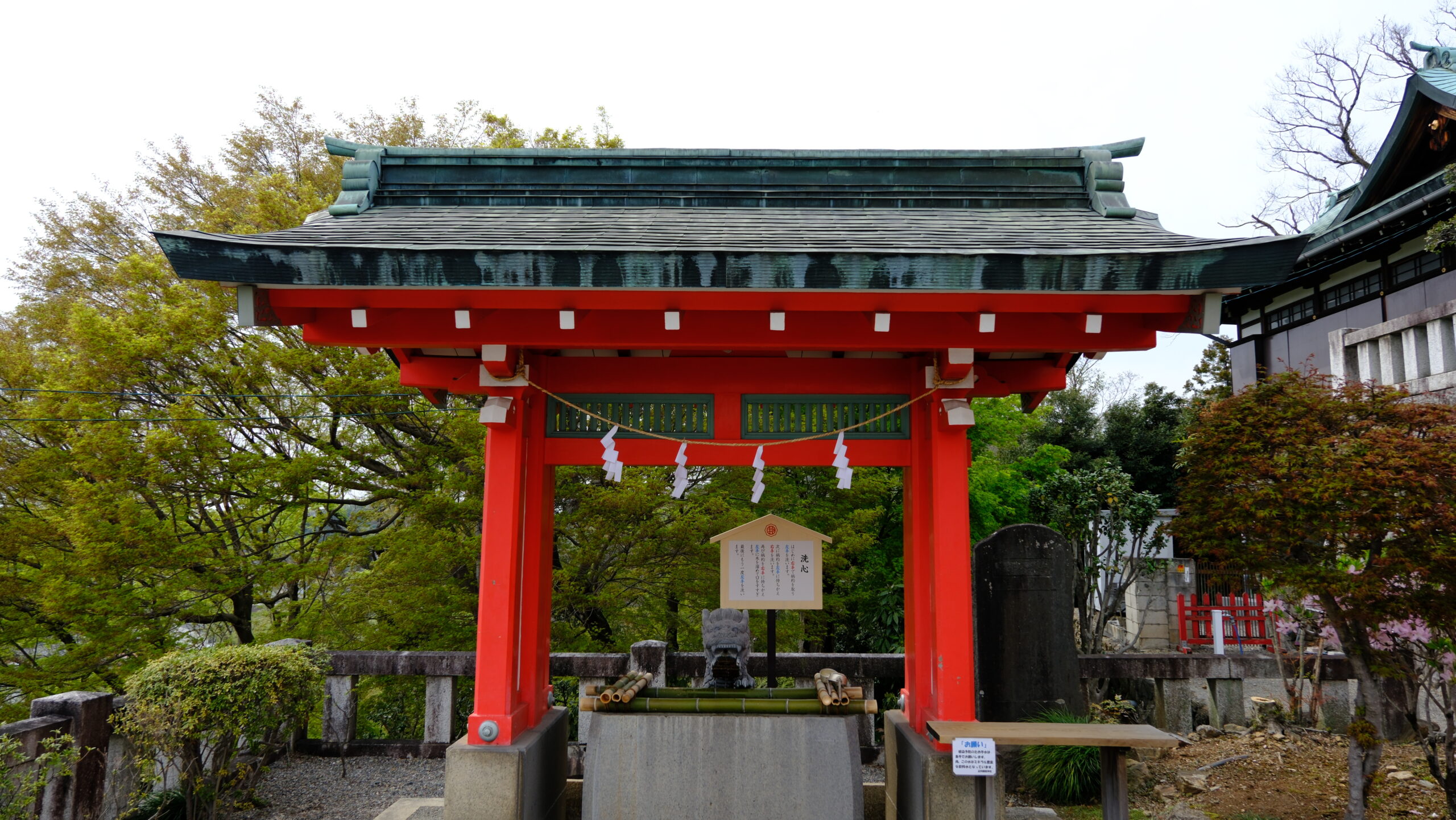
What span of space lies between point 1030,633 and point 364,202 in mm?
6834

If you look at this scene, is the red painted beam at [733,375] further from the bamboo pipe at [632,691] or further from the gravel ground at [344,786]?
the gravel ground at [344,786]

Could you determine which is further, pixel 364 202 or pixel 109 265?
pixel 109 265

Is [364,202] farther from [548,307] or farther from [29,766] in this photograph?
[29,766]

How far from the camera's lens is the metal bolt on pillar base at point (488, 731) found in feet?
16.6

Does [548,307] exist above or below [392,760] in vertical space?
above

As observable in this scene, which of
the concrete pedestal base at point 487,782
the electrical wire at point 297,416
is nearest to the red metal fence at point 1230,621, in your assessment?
the concrete pedestal base at point 487,782

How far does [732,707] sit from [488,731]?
1.61 meters

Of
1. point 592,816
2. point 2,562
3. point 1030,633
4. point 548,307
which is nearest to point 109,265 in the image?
point 2,562

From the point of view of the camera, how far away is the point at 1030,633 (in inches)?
300

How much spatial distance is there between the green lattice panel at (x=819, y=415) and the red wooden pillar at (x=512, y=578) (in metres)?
1.57

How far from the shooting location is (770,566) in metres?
6.09

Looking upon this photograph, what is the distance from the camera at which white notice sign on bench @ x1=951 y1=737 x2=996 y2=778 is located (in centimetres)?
450

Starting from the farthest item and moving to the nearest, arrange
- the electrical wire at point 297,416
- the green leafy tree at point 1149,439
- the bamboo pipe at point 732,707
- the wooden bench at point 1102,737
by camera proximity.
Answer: the green leafy tree at point 1149,439 < the electrical wire at point 297,416 < the bamboo pipe at point 732,707 < the wooden bench at point 1102,737

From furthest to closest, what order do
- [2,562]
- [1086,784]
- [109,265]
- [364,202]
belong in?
[109,265]
[2,562]
[1086,784]
[364,202]
